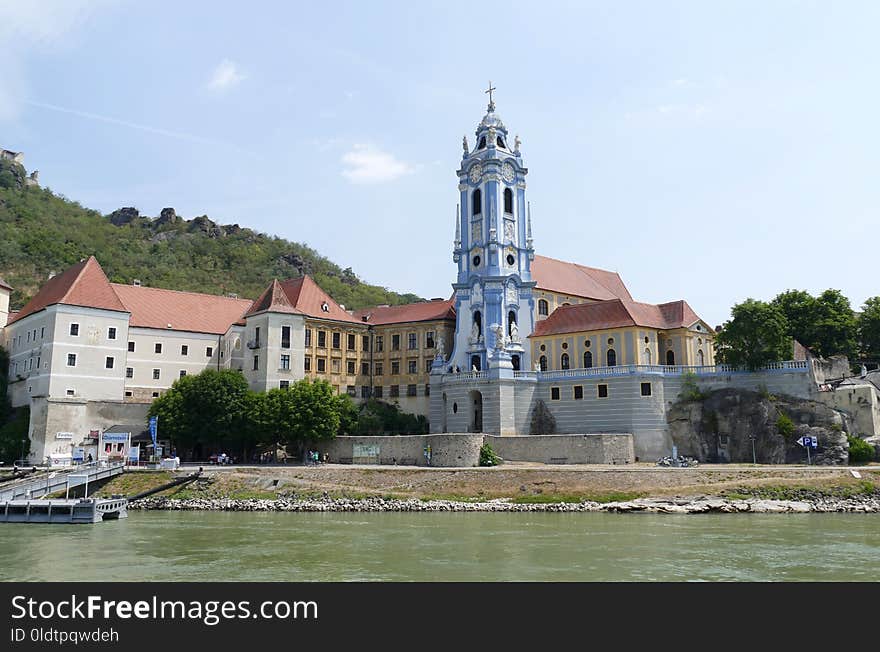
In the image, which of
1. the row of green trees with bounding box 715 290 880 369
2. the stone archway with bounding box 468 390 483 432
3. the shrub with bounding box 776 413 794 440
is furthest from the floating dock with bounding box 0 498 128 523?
the row of green trees with bounding box 715 290 880 369

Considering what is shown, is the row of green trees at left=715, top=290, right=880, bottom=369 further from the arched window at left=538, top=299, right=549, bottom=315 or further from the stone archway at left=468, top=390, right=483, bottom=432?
the stone archway at left=468, top=390, right=483, bottom=432

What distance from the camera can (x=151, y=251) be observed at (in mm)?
117688

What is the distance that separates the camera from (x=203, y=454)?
5834 cm

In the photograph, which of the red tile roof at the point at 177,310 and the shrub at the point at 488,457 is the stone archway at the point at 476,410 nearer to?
the shrub at the point at 488,457

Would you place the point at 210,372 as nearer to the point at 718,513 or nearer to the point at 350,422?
the point at 350,422

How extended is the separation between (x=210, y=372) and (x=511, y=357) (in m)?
22.5

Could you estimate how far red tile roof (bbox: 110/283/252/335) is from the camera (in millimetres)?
64438

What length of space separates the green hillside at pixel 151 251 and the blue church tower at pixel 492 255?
46.4m

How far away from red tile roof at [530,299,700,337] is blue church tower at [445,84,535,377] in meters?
2.68

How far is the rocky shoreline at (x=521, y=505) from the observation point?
38.8 metres

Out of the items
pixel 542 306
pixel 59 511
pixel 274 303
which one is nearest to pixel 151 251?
pixel 274 303

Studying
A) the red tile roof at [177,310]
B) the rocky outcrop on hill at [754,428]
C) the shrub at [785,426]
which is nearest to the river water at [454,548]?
the rocky outcrop on hill at [754,428]

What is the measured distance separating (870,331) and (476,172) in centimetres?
3422

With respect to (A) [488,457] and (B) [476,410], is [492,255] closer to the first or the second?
(B) [476,410]
